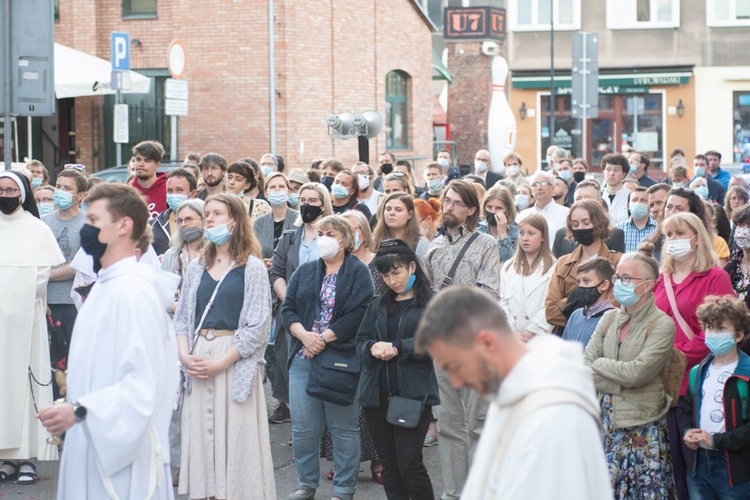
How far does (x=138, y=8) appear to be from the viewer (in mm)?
26078

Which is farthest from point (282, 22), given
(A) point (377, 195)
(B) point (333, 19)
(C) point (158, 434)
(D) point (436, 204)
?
(C) point (158, 434)

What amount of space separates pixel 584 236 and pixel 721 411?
2114 millimetres

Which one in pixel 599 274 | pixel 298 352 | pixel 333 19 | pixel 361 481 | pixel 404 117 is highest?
pixel 333 19

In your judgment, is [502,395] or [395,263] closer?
[502,395]

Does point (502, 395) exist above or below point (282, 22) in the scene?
below

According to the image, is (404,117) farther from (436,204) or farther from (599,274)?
(599,274)

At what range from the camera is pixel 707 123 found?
148 ft

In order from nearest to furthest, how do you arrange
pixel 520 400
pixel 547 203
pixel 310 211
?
pixel 520 400 < pixel 310 211 < pixel 547 203

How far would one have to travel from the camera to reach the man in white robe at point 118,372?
4914 millimetres

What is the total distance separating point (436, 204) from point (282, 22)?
1385 centimetres

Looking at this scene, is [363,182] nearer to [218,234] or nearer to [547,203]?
[547,203]

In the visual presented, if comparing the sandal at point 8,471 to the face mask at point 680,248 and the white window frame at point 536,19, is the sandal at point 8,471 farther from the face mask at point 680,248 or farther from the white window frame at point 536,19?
the white window frame at point 536,19

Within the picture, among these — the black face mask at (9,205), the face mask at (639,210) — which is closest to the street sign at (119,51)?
the black face mask at (9,205)

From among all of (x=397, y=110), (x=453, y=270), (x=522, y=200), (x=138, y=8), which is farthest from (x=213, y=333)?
(x=397, y=110)
